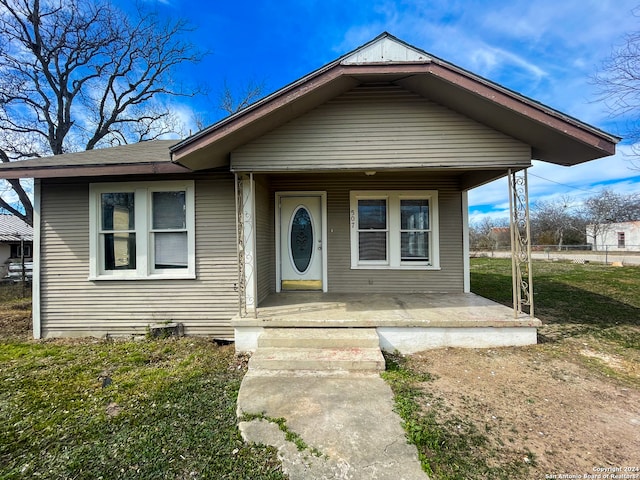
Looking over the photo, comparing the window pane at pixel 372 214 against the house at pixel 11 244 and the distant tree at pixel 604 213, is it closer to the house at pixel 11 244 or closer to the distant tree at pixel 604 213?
the house at pixel 11 244

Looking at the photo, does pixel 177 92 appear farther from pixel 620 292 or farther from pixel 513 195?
pixel 620 292

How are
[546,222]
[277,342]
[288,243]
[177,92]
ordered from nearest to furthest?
1. [277,342]
2. [288,243]
3. [177,92]
4. [546,222]

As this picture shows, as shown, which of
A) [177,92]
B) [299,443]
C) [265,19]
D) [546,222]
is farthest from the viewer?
[546,222]

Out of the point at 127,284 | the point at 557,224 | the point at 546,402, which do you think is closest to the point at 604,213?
the point at 557,224

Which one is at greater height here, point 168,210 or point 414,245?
point 168,210

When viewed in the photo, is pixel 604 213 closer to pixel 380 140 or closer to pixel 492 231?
pixel 492 231

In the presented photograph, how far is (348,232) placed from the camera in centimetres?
631

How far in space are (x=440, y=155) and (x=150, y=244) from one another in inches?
190

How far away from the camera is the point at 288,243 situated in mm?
6305

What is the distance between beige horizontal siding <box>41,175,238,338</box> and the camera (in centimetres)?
491

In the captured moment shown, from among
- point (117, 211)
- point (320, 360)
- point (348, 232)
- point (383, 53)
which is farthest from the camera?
point (348, 232)

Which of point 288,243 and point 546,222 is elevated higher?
point 546,222

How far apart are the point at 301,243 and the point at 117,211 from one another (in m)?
3.41

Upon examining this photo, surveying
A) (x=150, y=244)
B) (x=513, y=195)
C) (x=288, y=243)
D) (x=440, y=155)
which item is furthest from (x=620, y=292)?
(x=150, y=244)
